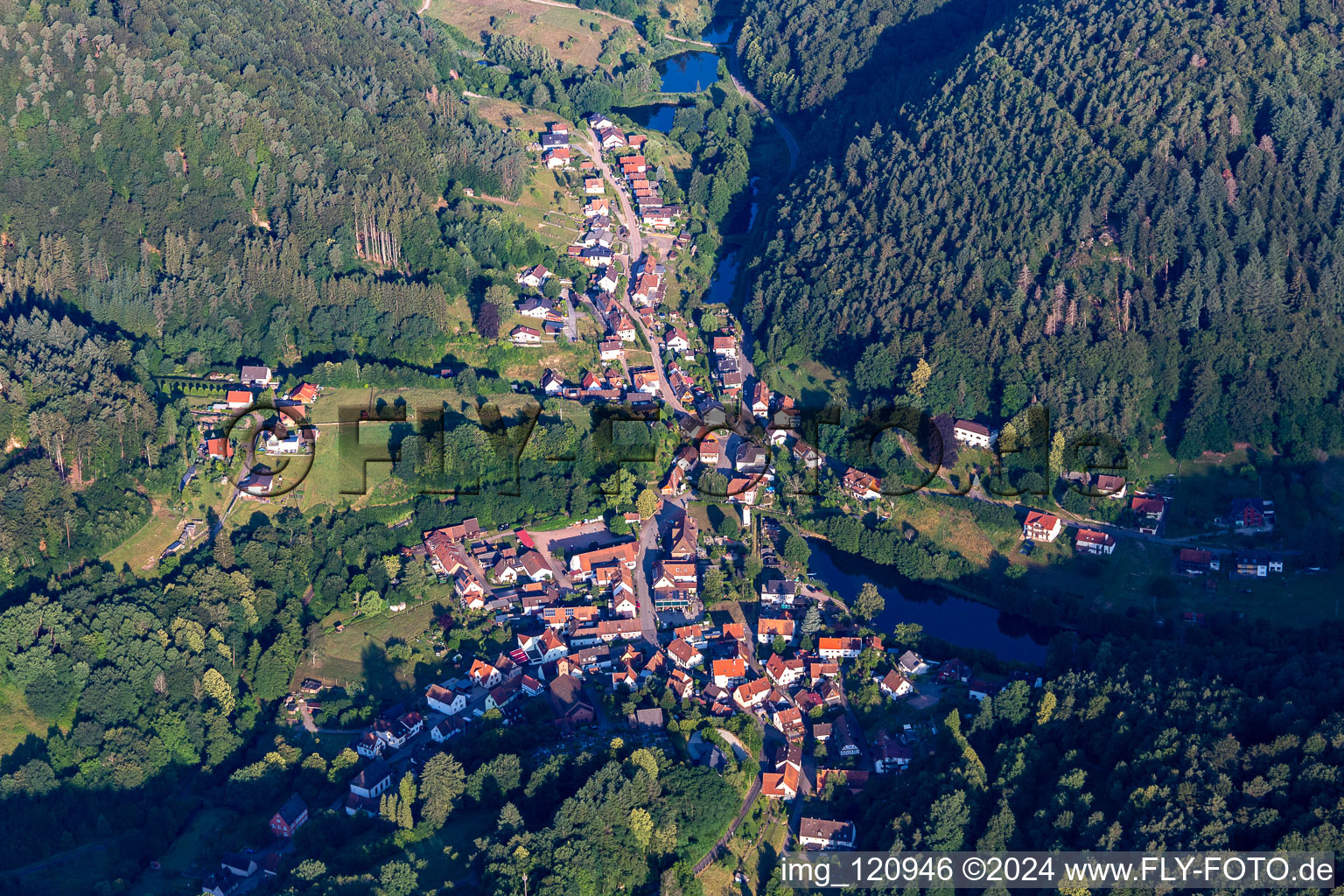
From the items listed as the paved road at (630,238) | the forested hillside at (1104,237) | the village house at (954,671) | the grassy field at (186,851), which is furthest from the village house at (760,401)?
the grassy field at (186,851)

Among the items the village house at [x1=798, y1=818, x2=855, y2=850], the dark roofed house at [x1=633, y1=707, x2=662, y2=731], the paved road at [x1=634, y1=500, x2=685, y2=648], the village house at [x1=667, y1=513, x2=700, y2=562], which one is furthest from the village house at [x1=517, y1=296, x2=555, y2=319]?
the village house at [x1=798, y1=818, x2=855, y2=850]

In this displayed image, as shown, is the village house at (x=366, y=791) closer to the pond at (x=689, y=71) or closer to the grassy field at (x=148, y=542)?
the grassy field at (x=148, y=542)

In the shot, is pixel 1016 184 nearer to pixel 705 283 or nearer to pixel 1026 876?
pixel 705 283

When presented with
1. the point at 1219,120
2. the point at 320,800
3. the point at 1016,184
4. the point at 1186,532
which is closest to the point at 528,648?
the point at 320,800

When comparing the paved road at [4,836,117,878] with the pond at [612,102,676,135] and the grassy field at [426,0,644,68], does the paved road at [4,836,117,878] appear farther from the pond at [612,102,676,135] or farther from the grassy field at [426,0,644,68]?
the grassy field at [426,0,644,68]

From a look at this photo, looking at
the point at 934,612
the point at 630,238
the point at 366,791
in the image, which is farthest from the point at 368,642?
the point at 630,238

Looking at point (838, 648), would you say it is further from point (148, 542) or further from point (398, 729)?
point (148, 542)

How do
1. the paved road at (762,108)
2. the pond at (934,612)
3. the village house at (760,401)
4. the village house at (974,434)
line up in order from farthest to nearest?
the paved road at (762,108) < the village house at (760,401) < the village house at (974,434) < the pond at (934,612)
